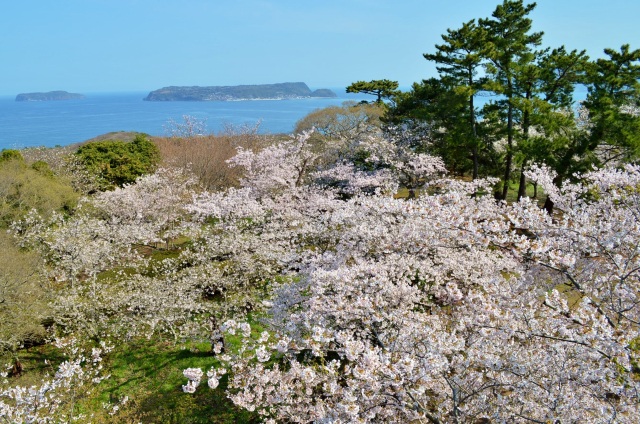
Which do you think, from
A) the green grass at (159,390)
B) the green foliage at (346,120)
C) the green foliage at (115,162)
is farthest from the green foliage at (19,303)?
the green foliage at (346,120)

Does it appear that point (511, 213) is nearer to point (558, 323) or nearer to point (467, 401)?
point (558, 323)

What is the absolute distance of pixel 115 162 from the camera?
95.2 ft

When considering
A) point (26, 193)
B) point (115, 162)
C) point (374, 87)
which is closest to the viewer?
point (26, 193)

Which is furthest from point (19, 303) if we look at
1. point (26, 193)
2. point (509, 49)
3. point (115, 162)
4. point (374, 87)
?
point (374, 87)

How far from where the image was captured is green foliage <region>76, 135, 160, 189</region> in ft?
92.5

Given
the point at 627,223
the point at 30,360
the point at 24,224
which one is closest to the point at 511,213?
the point at 627,223

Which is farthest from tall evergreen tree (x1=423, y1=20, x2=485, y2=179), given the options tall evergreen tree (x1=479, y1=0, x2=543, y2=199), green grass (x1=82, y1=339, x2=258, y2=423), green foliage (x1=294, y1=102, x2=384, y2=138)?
green grass (x1=82, y1=339, x2=258, y2=423)

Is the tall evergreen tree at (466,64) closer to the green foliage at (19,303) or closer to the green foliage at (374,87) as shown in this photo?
the green foliage at (374,87)

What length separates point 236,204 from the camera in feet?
59.7

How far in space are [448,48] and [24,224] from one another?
75.5 feet

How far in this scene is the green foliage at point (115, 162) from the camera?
28.2m

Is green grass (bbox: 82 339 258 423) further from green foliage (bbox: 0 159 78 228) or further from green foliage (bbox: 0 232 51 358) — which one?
green foliage (bbox: 0 159 78 228)

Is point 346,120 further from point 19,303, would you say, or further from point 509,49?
point 19,303

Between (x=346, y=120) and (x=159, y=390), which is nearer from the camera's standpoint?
(x=159, y=390)
